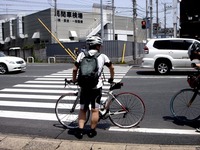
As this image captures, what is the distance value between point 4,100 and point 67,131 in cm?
407

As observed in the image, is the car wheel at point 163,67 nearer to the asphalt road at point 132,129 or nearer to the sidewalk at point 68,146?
the asphalt road at point 132,129

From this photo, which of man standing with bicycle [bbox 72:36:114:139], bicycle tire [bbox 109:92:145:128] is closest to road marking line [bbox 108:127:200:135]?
bicycle tire [bbox 109:92:145:128]

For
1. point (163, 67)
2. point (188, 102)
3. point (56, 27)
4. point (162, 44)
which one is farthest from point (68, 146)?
point (56, 27)

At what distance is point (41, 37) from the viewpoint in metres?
45.2

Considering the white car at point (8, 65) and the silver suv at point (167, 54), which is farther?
the white car at point (8, 65)

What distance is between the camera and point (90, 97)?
495 centimetres

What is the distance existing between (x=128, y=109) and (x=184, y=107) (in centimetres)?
122

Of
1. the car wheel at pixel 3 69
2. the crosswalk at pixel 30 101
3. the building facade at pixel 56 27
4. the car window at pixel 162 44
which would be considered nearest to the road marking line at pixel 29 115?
the crosswalk at pixel 30 101

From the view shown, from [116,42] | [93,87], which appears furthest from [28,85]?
[116,42]

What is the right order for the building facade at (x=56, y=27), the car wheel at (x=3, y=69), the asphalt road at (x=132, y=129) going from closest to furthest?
1. the asphalt road at (x=132, y=129)
2. the car wheel at (x=3, y=69)
3. the building facade at (x=56, y=27)

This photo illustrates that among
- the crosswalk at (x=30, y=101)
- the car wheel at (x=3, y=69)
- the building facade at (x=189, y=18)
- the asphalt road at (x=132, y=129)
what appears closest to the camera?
the asphalt road at (x=132, y=129)

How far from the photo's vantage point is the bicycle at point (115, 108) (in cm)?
532

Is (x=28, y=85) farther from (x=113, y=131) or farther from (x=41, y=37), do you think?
(x=41, y=37)

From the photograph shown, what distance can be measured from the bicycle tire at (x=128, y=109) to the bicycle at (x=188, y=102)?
2.47 ft
